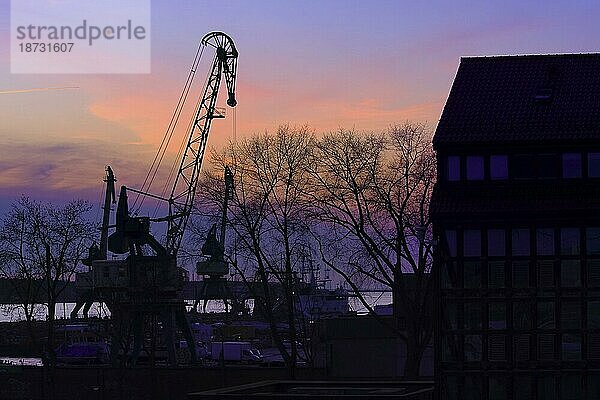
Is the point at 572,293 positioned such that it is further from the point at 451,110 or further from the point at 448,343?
the point at 451,110

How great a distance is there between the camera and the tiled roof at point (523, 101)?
53.8 metres

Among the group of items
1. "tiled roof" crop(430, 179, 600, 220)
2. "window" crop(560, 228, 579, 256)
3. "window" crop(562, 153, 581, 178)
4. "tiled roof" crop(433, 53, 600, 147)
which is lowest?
"window" crop(560, 228, 579, 256)

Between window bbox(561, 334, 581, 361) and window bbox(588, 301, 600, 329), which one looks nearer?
window bbox(588, 301, 600, 329)

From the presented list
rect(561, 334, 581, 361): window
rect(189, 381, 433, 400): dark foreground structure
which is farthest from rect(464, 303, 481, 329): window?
rect(561, 334, 581, 361): window

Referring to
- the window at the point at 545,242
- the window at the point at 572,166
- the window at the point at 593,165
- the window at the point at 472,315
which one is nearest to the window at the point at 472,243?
the window at the point at 472,315

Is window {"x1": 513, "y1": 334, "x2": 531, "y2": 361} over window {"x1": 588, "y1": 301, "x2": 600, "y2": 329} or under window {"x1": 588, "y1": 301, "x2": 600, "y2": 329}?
under

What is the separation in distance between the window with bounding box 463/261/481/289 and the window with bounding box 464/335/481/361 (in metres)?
2.34

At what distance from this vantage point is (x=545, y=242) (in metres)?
51.8

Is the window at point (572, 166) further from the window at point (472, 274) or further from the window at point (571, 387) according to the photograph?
the window at point (571, 387)

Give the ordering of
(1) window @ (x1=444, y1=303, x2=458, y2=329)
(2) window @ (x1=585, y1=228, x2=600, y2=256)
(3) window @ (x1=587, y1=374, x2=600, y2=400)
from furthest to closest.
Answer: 1. (1) window @ (x1=444, y1=303, x2=458, y2=329)
2. (2) window @ (x1=585, y1=228, x2=600, y2=256)
3. (3) window @ (x1=587, y1=374, x2=600, y2=400)

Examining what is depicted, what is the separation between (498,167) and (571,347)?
29.0 feet

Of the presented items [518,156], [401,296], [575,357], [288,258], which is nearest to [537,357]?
[575,357]

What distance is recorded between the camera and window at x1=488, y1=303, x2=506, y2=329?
5222 cm

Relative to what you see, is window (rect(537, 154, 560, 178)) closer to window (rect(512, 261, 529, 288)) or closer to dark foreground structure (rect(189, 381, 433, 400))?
window (rect(512, 261, 529, 288))
